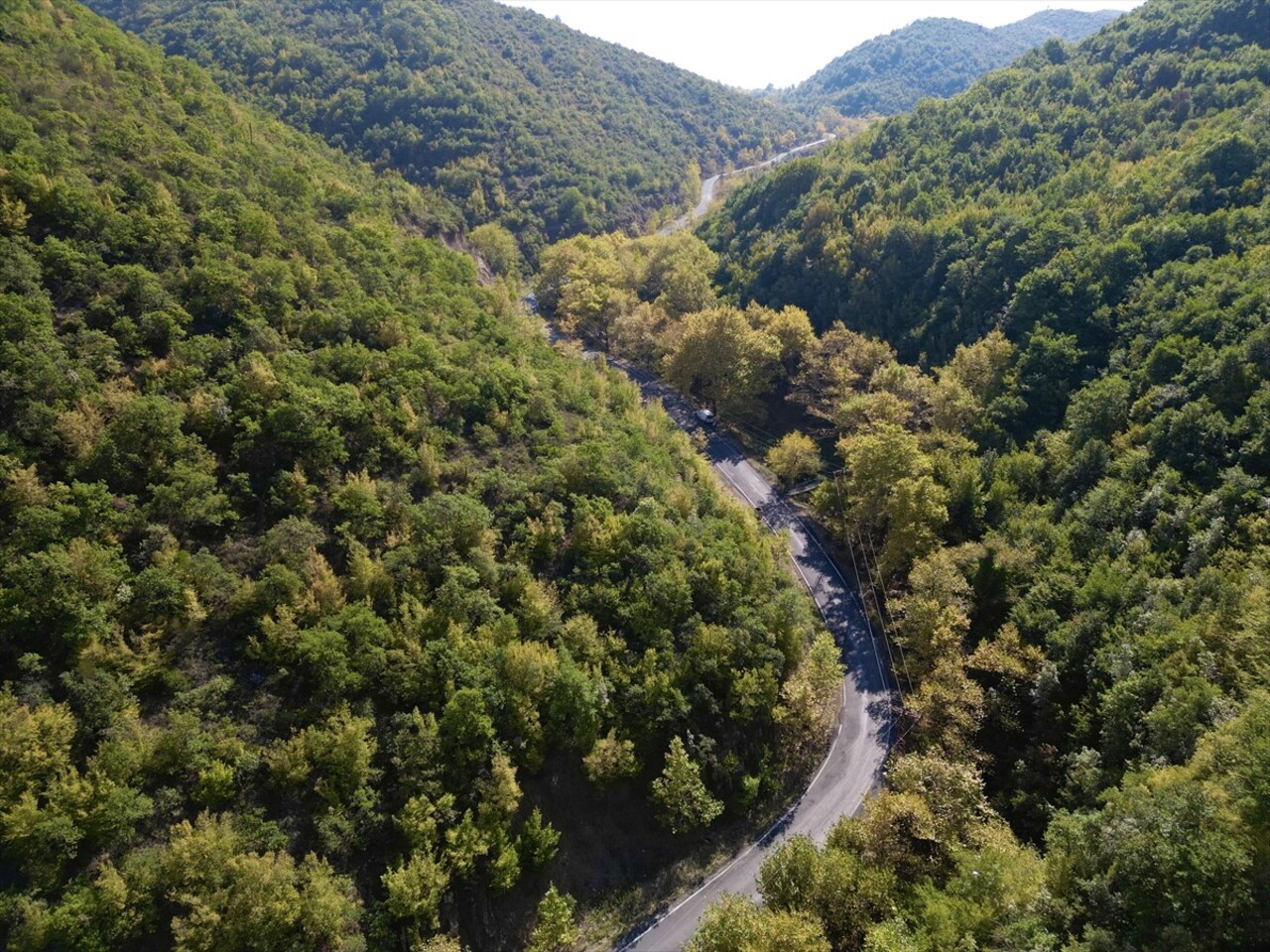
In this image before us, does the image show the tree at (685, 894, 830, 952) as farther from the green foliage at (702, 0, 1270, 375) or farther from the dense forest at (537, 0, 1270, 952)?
the green foliage at (702, 0, 1270, 375)

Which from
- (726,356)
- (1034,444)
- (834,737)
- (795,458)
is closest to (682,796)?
(834,737)

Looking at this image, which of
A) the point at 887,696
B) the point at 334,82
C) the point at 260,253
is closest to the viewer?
the point at 887,696

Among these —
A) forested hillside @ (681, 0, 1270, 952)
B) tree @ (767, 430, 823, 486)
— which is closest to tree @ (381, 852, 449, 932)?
forested hillside @ (681, 0, 1270, 952)

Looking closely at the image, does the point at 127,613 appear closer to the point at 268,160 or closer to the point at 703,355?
the point at 268,160

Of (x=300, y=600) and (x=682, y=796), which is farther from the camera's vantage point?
(x=682, y=796)

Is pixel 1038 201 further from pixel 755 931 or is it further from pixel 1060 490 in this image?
pixel 755 931

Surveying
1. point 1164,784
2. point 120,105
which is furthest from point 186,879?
point 120,105

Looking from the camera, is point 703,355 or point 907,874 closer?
point 907,874
